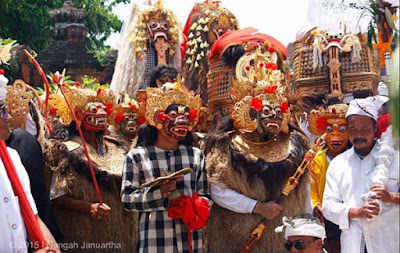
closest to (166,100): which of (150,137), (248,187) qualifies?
(150,137)

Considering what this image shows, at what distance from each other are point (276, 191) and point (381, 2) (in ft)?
7.00

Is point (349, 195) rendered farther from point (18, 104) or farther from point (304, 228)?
point (18, 104)


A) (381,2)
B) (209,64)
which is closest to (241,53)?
(209,64)

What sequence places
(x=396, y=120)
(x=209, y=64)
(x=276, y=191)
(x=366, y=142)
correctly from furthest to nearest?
(x=209, y=64) < (x=276, y=191) < (x=366, y=142) < (x=396, y=120)

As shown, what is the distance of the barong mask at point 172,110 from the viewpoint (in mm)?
6559

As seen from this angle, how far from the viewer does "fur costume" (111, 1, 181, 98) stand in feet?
30.4

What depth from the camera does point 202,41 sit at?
9.31 metres

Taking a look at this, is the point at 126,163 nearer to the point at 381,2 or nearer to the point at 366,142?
the point at 366,142

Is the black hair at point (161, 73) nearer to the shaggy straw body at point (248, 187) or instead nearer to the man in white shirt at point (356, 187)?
the shaggy straw body at point (248, 187)

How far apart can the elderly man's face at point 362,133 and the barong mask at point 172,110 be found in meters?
1.19

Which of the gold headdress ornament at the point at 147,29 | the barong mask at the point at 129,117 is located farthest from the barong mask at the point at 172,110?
the gold headdress ornament at the point at 147,29

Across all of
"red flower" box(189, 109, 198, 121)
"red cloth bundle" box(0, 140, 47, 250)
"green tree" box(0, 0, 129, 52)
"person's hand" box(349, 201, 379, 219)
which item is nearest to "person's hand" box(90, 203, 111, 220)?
"red flower" box(189, 109, 198, 121)

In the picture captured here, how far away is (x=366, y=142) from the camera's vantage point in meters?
6.37

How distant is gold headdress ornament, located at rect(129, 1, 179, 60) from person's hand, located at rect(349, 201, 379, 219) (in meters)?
3.75
